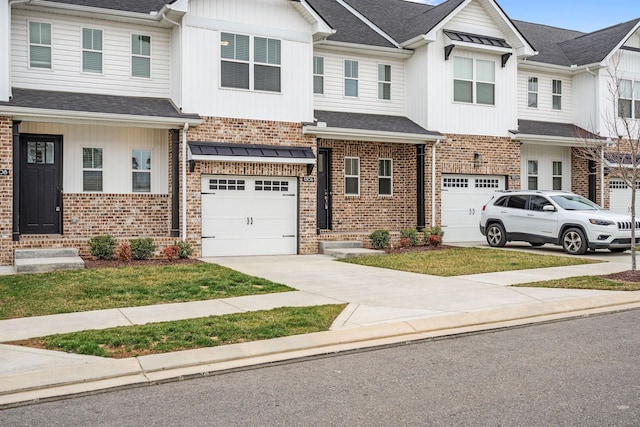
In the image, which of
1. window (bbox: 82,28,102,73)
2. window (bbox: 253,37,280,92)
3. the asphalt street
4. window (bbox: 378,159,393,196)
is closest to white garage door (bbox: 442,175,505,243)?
window (bbox: 378,159,393,196)

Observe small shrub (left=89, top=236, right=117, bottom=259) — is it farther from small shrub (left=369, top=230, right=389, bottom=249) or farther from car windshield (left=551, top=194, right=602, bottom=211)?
car windshield (left=551, top=194, right=602, bottom=211)

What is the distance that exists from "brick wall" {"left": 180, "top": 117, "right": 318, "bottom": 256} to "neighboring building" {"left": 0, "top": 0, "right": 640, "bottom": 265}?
1.6 inches

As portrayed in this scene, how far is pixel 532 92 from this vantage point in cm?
2384

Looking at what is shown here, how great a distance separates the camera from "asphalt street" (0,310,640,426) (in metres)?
4.96

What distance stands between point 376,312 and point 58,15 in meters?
12.6

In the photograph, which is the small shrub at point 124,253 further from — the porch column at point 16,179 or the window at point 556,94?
the window at point 556,94

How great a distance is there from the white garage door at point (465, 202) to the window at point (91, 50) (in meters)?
11.1

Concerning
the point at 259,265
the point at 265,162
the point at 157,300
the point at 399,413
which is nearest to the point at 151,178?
the point at 265,162

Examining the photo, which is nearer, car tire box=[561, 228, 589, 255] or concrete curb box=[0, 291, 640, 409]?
concrete curb box=[0, 291, 640, 409]

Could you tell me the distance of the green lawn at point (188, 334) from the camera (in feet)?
23.1

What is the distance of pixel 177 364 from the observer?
6.55m

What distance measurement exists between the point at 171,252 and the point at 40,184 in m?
4.02

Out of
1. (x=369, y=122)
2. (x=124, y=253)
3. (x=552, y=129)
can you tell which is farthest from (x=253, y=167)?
(x=552, y=129)

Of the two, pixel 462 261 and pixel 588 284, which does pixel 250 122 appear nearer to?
pixel 462 261
